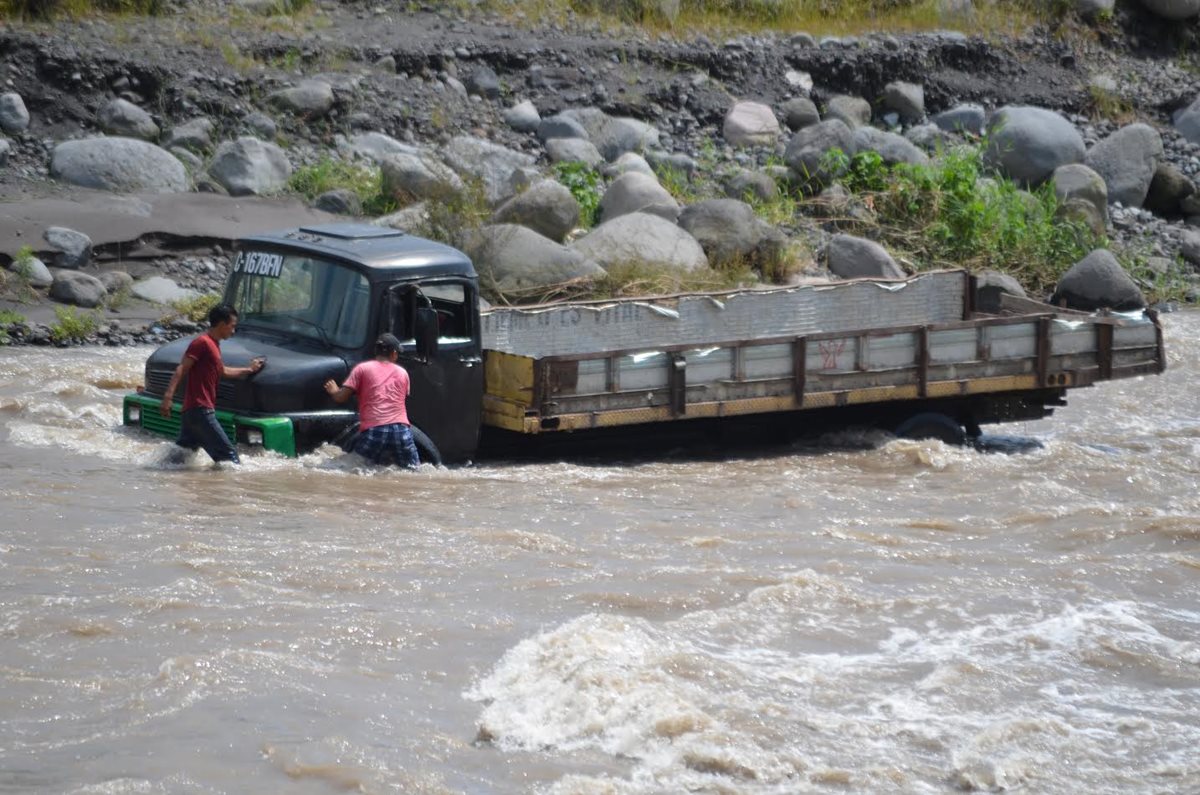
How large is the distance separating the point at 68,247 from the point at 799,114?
13.7 meters

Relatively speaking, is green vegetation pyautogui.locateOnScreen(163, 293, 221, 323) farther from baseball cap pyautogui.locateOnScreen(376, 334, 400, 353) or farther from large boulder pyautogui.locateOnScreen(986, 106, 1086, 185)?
large boulder pyautogui.locateOnScreen(986, 106, 1086, 185)

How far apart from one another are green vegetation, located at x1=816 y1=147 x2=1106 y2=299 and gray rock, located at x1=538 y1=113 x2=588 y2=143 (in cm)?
396

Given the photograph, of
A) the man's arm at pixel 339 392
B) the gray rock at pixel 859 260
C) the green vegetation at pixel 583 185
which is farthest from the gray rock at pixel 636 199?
the man's arm at pixel 339 392

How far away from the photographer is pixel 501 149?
2252 centimetres

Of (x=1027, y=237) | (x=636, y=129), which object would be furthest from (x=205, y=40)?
(x=1027, y=237)

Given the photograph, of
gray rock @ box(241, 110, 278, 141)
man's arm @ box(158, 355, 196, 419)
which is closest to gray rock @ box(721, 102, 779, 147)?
gray rock @ box(241, 110, 278, 141)

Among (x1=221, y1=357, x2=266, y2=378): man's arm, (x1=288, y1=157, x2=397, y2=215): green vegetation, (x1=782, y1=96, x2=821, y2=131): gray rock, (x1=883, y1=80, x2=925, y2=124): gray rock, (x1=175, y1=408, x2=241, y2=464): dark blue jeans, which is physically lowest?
(x1=175, y1=408, x2=241, y2=464): dark blue jeans

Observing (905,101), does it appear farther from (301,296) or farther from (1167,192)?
(301,296)

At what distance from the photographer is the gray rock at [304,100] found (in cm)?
2291

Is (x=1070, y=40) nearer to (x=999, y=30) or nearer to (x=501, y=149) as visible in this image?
(x=999, y=30)

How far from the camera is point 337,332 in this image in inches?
415

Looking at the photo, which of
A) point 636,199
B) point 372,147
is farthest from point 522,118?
point 636,199

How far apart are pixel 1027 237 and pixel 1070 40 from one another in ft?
44.1

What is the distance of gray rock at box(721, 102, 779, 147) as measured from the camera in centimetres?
2555
